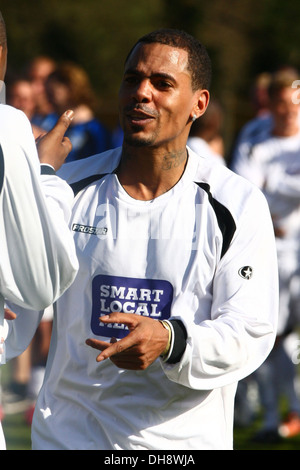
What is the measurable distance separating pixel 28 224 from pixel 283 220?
5351 millimetres

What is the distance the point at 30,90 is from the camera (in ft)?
26.1

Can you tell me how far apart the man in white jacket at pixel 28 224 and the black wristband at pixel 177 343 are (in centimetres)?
43

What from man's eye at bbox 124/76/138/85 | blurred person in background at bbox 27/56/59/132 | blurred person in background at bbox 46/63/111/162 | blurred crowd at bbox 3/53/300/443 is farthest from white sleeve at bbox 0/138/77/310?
blurred crowd at bbox 3/53/300/443

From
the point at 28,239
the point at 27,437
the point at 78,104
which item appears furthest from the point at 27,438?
the point at 28,239

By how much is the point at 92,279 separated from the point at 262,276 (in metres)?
0.62

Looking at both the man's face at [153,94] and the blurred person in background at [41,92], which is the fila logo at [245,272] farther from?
the blurred person in background at [41,92]

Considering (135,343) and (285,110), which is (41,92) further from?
(135,343)

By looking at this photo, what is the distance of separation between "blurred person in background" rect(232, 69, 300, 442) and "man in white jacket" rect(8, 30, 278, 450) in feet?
14.0

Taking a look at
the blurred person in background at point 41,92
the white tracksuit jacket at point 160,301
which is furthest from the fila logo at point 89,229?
the blurred person in background at point 41,92

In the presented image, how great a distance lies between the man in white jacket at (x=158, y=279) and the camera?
3.33 meters

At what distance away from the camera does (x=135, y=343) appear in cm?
293

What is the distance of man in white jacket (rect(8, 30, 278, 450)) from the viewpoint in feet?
10.9
